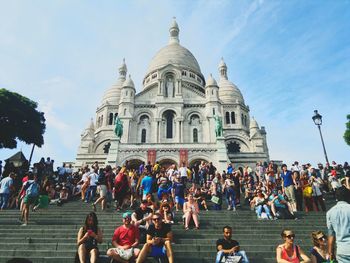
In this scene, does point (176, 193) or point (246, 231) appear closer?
point (246, 231)

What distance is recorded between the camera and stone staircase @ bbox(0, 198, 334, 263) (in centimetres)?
679

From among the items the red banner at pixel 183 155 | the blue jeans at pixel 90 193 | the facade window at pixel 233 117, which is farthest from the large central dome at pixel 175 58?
the blue jeans at pixel 90 193

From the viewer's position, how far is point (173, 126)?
3494 cm

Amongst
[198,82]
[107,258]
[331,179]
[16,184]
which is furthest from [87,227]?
[198,82]

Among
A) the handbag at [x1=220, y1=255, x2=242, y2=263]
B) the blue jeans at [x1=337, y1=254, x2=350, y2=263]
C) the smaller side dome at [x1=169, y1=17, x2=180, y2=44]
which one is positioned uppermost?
the smaller side dome at [x1=169, y1=17, x2=180, y2=44]

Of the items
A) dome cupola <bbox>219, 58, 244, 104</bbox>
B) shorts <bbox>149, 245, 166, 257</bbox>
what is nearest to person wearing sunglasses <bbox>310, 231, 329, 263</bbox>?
shorts <bbox>149, 245, 166, 257</bbox>

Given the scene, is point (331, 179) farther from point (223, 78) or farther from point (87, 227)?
point (223, 78)

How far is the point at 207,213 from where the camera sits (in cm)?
1065

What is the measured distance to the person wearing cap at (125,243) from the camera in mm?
5973

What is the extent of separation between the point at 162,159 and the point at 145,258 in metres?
23.1

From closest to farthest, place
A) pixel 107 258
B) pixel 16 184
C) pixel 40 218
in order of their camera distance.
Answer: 1. pixel 107 258
2. pixel 40 218
3. pixel 16 184

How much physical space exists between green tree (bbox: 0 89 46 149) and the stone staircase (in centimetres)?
2536

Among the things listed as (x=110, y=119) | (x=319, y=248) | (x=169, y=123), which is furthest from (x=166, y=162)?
(x=319, y=248)

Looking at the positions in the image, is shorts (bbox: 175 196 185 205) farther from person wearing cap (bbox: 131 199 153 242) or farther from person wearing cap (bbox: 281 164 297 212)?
person wearing cap (bbox: 281 164 297 212)
